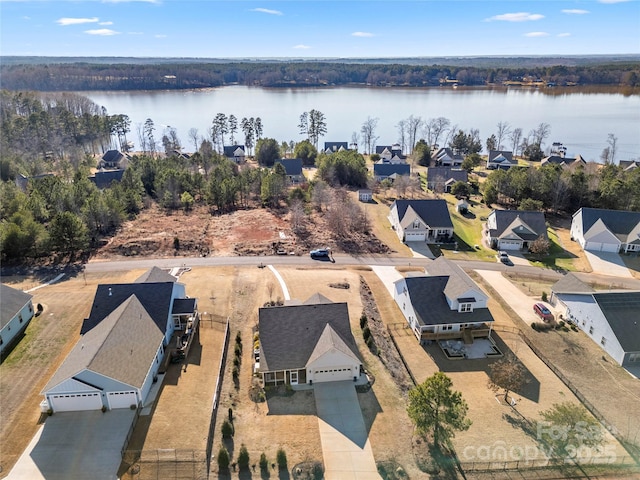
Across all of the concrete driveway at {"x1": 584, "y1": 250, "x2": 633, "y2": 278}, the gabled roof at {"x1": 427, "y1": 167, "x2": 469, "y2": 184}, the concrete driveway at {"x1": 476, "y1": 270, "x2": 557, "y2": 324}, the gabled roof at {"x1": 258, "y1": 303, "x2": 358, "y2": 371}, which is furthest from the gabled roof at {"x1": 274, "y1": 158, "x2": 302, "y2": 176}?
the gabled roof at {"x1": 258, "y1": 303, "x2": 358, "y2": 371}

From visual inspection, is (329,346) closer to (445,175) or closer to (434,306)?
(434,306)

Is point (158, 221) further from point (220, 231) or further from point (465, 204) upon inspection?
point (465, 204)

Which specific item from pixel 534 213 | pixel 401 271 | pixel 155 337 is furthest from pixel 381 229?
pixel 155 337

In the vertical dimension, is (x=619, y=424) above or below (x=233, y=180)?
below

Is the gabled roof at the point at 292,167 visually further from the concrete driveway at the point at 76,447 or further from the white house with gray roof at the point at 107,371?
the concrete driveway at the point at 76,447

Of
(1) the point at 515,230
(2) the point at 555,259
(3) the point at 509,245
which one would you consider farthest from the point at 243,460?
(1) the point at 515,230

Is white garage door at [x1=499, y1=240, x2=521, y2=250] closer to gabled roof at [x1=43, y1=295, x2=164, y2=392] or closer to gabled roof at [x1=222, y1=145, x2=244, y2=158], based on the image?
gabled roof at [x1=43, y1=295, x2=164, y2=392]
